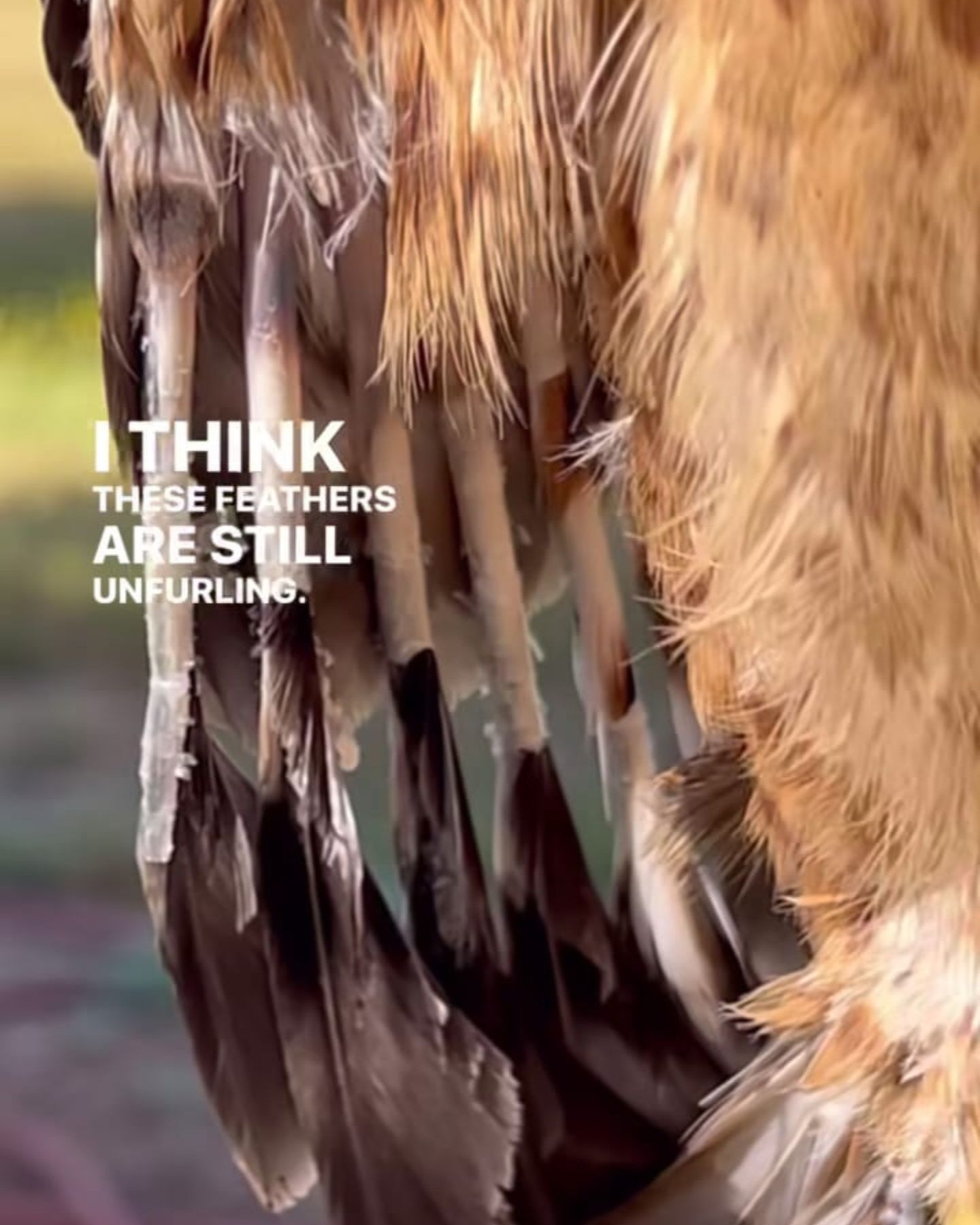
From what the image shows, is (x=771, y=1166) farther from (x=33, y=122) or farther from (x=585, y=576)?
(x=33, y=122)

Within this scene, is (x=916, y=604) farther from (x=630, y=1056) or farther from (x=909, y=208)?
(x=630, y=1056)

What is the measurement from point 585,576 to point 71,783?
0.61 ft

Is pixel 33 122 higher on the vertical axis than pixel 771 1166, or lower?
higher

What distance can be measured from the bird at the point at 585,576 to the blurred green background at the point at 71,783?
0.4 inches

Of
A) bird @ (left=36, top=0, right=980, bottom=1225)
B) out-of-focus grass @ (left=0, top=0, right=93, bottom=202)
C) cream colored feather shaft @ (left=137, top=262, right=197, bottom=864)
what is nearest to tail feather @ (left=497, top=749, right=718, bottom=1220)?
bird @ (left=36, top=0, right=980, bottom=1225)

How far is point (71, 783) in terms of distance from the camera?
487 mm

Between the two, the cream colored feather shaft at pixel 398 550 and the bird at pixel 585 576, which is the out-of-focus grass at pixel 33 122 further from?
the cream colored feather shaft at pixel 398 550

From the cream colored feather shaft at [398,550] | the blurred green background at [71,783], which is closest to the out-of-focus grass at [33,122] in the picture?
the blurred green background at [71,783]

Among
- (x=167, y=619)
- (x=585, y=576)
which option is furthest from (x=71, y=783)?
(x=585, y=576)

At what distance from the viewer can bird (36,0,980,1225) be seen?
36 cm

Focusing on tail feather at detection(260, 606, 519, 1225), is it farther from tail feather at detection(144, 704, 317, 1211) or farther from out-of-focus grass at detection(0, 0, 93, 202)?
out-of-focus grass at detection(0, 0, 93, 202)

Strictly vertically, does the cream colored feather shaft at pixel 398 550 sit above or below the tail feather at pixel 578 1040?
above

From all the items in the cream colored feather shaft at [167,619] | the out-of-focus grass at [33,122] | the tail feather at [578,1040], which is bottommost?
the tail feather at [578,1040]

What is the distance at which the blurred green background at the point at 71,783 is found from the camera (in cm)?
47
